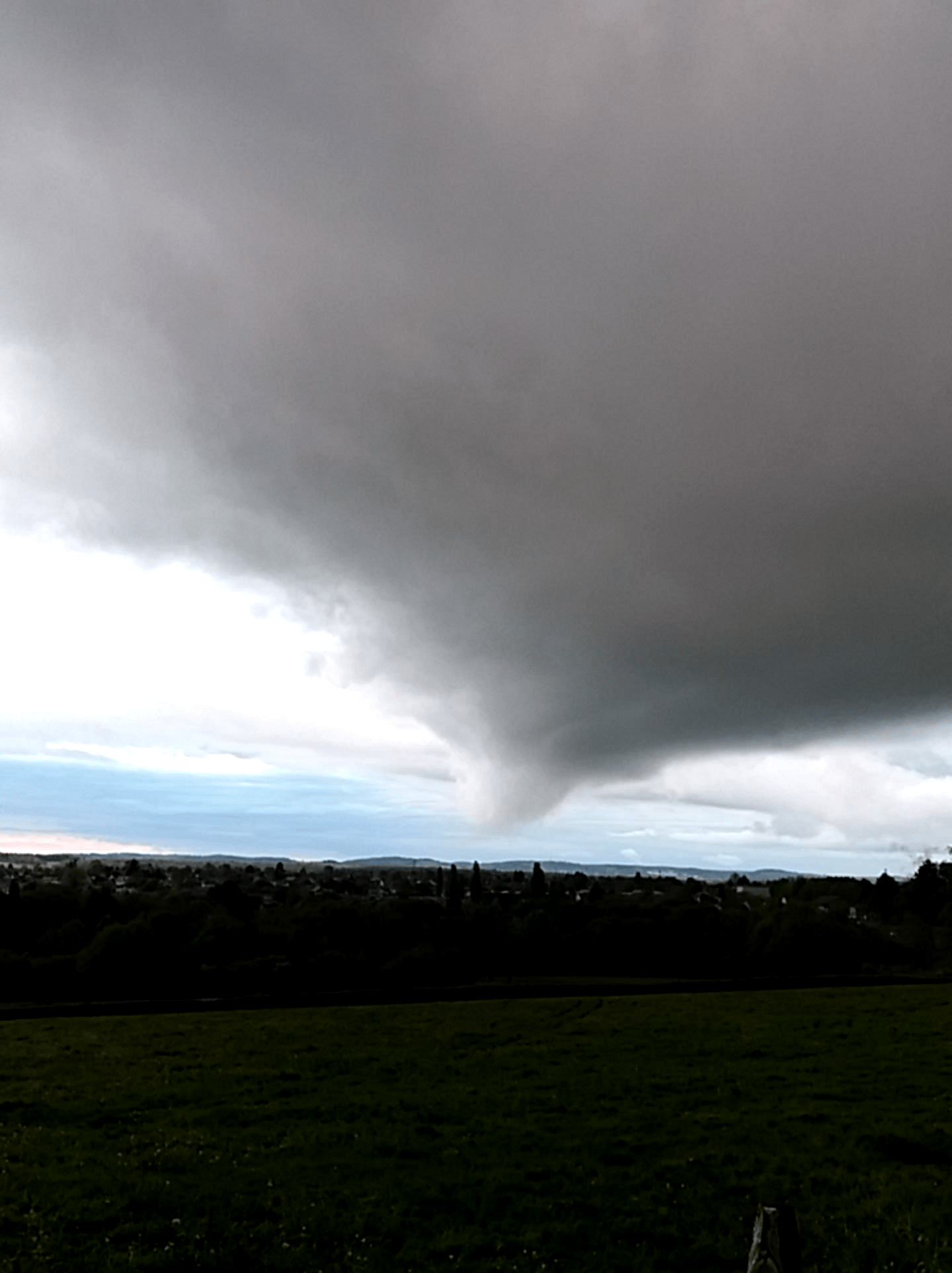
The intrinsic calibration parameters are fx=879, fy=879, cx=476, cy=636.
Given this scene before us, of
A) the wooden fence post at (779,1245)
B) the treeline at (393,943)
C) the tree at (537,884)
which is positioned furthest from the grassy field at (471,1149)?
the tree at (537,884)

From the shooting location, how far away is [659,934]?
9444cm

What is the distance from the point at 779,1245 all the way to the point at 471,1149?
38.3 ft

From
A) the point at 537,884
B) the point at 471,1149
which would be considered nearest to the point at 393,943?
the point at 537,884

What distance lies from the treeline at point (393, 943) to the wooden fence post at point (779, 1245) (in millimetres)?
49228

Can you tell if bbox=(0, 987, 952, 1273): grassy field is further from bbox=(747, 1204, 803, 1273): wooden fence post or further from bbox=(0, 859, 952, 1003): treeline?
bbox=(0, 859, 952, 1003): treeline

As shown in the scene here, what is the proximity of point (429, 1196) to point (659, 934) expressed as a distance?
85.8m

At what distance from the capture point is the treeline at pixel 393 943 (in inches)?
2763

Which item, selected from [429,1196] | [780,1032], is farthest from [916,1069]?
[429,1196]

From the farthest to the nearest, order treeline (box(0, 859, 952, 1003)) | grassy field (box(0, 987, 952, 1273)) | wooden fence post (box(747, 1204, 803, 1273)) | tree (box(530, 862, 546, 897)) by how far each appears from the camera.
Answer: tree (box(530, 862, 546, 897)), treeline (box(0, 859, 952, 1003)), grassy field (box(0, 987, 952, 1273)), wooden fence post (box(747, 1204, 803, 1273))

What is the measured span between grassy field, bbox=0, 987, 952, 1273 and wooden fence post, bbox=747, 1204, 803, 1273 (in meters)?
6.34

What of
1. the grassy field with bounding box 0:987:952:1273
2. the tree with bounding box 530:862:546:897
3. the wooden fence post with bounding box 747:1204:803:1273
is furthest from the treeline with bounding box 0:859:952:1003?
the wooden fence post with bounding box 747:1204:803:1273

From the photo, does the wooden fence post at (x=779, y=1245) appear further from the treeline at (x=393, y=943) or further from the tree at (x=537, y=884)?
the tree at (x=537, y=884)

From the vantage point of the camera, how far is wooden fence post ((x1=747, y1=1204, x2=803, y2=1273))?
6.72 metres

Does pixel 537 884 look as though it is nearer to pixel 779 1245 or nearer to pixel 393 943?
pixel 393 943
